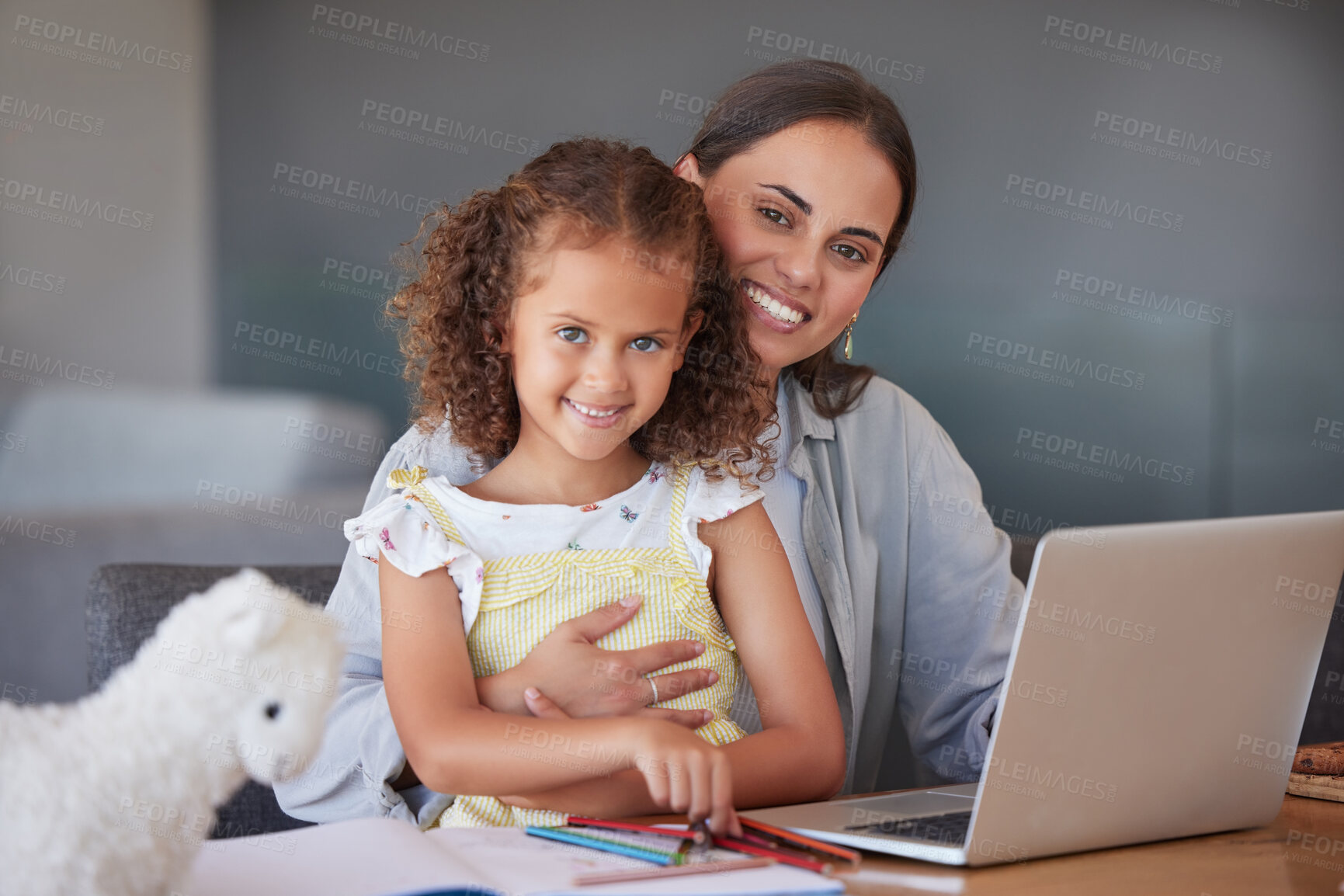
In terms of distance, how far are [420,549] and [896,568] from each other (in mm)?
815

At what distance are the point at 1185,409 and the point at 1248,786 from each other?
2.51 meters

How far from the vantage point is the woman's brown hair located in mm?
1574

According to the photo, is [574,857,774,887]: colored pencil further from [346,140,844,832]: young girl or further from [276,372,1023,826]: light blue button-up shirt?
[276,372,1023,826]: light blue button-up shirt

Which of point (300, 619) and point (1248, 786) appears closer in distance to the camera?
point (300, 619)

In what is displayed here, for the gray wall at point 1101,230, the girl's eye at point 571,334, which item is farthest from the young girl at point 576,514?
the gray wall at point 1101,230

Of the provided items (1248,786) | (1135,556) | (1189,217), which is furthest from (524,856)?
(1189,217)

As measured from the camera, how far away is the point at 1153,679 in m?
0.86

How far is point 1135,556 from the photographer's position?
0.81m

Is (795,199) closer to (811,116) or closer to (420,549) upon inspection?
(811,116)

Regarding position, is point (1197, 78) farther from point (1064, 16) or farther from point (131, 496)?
point (131, 496)

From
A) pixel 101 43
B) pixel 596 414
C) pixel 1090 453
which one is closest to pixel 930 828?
pixel 596 414

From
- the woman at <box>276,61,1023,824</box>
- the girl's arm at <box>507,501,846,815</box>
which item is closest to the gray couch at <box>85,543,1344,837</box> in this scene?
the woman at <box>276,61,1023,824</box>

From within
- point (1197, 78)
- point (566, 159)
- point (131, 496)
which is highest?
point (1197, 78)

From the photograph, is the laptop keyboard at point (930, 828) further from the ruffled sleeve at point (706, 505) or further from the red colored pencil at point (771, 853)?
the ruffled sleeve at point (706, 505)
